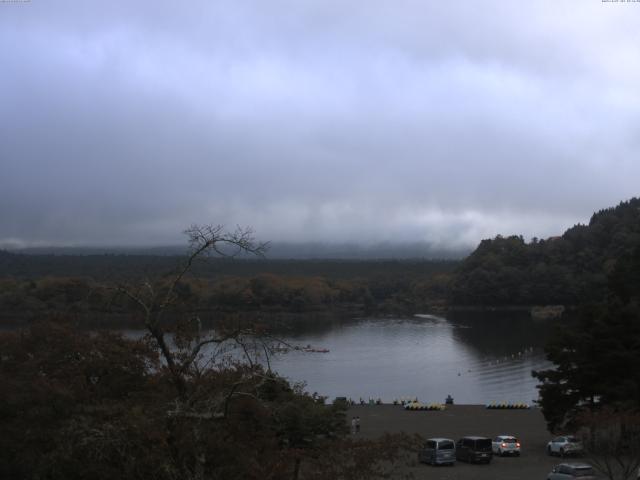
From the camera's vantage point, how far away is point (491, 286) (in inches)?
3351

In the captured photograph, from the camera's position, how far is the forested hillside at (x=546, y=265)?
79688mm

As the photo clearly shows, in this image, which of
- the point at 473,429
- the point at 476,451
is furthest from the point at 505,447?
the point at 473,429

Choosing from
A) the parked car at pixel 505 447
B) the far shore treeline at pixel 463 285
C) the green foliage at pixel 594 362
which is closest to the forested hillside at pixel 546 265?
the far shore treeline at pixel 463 285

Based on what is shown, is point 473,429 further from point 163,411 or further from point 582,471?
point 163,411

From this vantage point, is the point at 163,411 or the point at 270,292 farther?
the point at 270,292

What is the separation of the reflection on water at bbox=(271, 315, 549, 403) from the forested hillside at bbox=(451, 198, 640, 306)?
12.6 m

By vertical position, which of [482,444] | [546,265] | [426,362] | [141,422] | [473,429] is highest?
[546,265]

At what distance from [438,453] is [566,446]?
284 centimetres

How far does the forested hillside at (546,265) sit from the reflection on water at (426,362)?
12.6 metres

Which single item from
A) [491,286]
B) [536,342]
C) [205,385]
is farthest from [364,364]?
[491,286]

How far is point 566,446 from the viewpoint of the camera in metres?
16.4

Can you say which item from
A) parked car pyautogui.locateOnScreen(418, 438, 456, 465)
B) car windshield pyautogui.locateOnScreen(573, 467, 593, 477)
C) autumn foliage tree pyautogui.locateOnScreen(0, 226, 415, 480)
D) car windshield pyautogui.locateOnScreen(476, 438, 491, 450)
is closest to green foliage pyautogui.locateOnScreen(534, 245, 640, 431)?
car windshield pyautogui.locateOnScreen(476, 438, 491, 450)

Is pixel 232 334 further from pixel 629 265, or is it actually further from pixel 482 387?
pixel 482 387

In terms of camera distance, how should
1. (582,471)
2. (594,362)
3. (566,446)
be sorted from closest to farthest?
(582,471) → (566,446) → (594,362)
